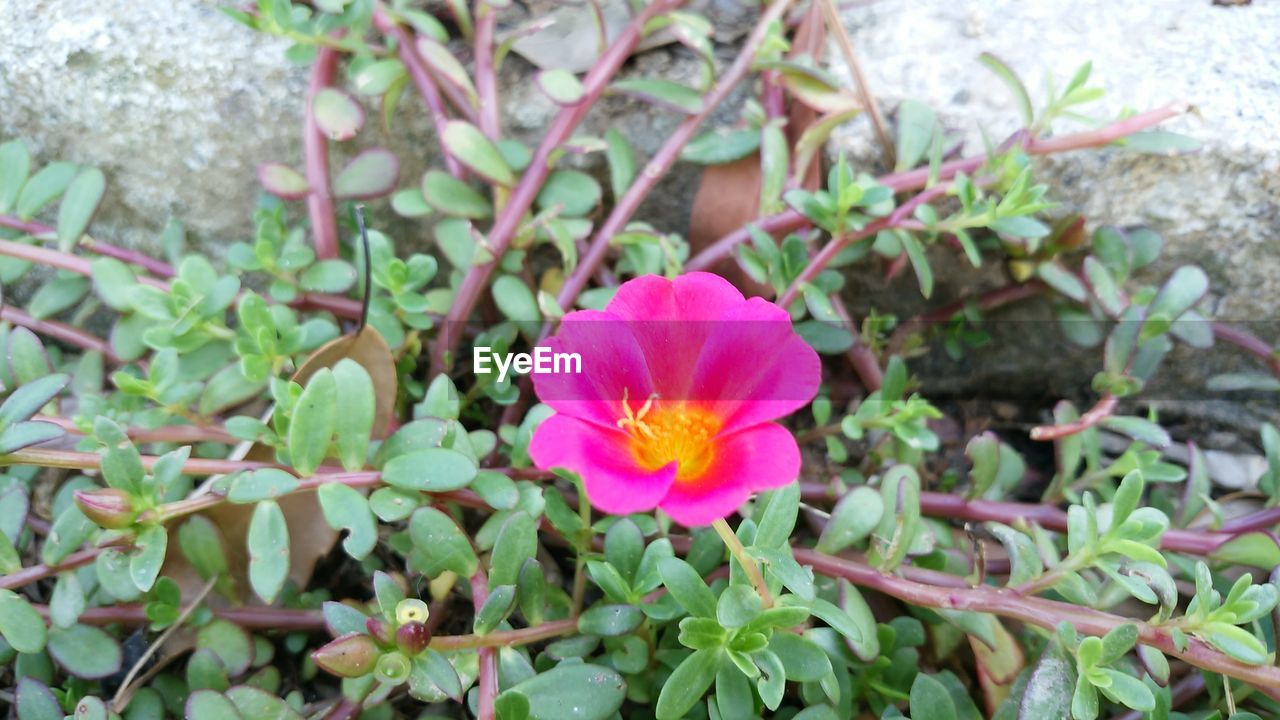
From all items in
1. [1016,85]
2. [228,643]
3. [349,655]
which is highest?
[1016,85]

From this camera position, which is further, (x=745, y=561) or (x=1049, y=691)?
(x=1049, y=691)

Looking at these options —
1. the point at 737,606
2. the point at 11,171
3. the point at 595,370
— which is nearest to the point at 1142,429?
the point at 737,606

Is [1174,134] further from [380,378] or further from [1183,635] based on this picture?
[380,378]

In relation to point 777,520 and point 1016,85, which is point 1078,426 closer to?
point 1016,85

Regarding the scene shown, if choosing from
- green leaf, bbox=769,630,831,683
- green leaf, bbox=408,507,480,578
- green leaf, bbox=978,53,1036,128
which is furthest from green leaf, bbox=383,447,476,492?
green leaf, bbox=978,53,1036,128

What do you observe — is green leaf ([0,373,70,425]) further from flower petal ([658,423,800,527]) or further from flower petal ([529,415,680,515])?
flower petal ([658,423,800,527])
